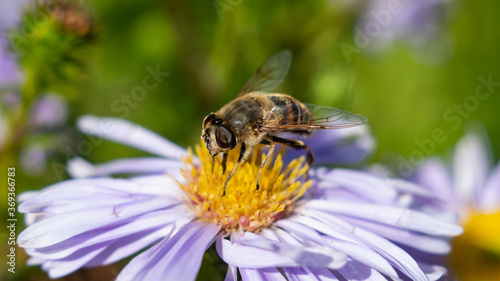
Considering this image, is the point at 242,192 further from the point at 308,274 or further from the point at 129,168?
the point at 129,168

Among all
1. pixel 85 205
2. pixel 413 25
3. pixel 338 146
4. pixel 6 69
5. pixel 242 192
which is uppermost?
pixel 413 25

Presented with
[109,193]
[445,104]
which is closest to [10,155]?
[109,193]

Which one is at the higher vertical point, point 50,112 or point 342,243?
point 50,112

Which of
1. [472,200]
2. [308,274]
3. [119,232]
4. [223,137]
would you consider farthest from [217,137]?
[472,200]

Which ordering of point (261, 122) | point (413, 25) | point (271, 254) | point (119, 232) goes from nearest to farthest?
point (271, 254)
point (119, 232)
point (261, 122)
point (413, 25)

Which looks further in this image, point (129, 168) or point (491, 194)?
point (491, 194)

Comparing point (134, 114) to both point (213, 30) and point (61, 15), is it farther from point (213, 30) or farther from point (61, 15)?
point (61, 15)

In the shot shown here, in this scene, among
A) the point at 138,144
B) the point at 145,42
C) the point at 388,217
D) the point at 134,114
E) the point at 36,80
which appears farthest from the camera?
the point at 145,42
